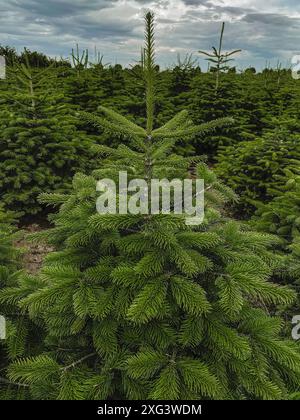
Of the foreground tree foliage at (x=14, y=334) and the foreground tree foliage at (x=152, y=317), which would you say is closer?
the foreground tree foliage at (x=152, y=317)

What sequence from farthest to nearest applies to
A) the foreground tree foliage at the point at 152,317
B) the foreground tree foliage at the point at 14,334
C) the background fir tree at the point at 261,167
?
1. the background fir tree at the point at 261,167
2. the foreground tree foliage at the point at 14,334
3. the foreground tree foliage at the point at 152,317

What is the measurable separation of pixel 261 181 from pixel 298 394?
4.51 metres

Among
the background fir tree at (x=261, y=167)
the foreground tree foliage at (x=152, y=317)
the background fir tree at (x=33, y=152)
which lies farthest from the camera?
the background fir tree at (x=261, y=167)

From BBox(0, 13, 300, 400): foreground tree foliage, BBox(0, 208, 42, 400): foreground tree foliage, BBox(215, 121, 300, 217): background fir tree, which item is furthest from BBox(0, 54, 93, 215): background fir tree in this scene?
BBox(0, 13, 300, 400): foreground tree foliage

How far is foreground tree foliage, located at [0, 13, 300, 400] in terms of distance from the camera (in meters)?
2.25

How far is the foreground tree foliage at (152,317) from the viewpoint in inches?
88.6

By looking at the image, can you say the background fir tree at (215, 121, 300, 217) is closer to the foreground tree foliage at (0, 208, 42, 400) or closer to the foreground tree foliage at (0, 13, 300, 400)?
the foreground tree foliage at (0, 13, 300, 400)

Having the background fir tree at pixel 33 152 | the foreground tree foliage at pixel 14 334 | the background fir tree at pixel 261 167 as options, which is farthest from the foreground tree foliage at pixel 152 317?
the background fir tree at pixel 261 167

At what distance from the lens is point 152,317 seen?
2.27 m

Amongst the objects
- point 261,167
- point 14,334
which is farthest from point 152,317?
point 261,167

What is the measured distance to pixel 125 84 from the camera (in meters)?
10.5

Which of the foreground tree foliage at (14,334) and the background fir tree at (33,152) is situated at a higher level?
the background fir tree at (33,152)

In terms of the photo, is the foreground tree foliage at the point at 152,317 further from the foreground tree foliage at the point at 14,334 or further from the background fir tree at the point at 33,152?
A: the background fir tree at the point at 33,152
